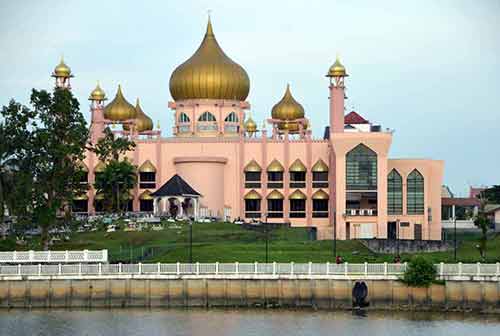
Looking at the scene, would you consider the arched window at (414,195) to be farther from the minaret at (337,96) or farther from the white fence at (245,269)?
the white fence at (245,269)

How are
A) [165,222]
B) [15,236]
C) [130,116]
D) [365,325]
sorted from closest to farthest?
[365,325] < [15,236] < [165,222] < [130,116]

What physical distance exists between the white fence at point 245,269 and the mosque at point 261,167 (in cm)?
4248

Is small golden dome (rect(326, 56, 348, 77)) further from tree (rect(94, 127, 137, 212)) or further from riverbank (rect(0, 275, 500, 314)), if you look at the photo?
riverbank (rect(0, 275, 500, 314))

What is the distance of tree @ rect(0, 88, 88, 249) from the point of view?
3236 inches

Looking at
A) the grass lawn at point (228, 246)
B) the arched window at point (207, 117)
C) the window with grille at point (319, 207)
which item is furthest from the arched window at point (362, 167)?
the arched window at point (207, 117)

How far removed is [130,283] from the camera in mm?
67938

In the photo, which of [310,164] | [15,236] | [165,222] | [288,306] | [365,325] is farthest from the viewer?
[310,164]

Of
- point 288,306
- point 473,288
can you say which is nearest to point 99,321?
point 288,306

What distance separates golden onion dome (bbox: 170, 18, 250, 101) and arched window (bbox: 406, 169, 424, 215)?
19.6 m

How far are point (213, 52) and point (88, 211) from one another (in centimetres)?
1921

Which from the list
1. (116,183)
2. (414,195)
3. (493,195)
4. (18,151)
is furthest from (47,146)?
(493,195)

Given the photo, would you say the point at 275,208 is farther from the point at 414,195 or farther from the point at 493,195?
the point at 493,195

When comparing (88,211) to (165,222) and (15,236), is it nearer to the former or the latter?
(165,222)

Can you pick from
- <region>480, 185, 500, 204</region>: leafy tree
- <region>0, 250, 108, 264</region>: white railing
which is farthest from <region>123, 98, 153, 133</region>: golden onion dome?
<region>0, 250, 108, 264</region>: white railing
